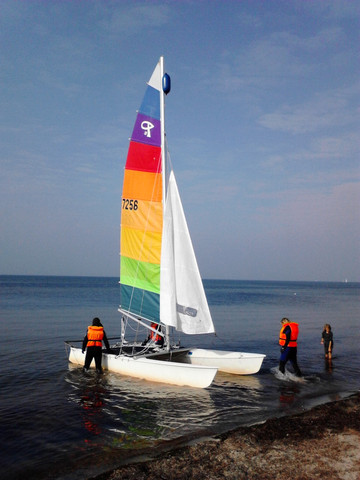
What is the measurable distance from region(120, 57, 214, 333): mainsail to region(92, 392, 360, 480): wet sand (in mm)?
4550

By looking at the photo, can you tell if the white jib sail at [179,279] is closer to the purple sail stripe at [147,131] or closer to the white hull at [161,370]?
the white hull at [161,370]

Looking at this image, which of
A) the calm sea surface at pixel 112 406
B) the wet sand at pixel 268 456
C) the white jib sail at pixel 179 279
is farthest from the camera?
the white jib sail at pixel 179 279

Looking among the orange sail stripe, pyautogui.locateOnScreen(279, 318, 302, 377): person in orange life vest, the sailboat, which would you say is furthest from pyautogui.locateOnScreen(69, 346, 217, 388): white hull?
the orange sail stripe

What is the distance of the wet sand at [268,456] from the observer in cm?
551

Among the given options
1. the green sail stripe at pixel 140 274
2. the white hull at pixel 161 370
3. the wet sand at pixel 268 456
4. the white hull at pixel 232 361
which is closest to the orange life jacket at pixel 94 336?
the white hull at pixel 161 370

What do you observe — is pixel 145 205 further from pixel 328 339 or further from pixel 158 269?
pixel 328 339

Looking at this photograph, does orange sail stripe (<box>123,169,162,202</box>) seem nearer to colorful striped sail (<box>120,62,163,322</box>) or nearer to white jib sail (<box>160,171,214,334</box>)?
colorful striped sail (<box>120,62,163,322</box>)

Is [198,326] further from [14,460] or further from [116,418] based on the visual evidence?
[14,460]

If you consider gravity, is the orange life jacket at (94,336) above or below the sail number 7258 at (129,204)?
below

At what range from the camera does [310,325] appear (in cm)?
2562

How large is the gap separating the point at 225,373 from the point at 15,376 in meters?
6.54

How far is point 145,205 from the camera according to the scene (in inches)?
487

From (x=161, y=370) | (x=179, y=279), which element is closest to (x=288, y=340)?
(x=179, y=279)

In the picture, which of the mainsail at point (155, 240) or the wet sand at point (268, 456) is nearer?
the wet sand at point (268, 456)
